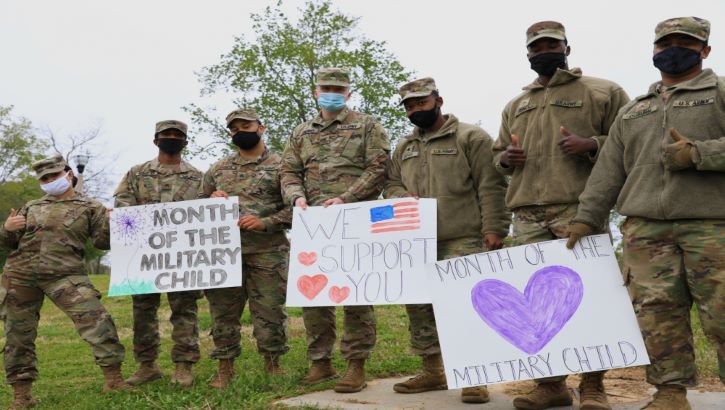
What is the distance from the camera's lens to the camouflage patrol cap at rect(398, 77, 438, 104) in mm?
5398

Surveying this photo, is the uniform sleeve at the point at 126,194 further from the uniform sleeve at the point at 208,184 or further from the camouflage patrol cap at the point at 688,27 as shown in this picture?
the camouflage patrol cap at the point at 688,27

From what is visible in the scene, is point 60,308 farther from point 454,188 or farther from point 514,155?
point 514,155

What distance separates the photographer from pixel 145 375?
683cm

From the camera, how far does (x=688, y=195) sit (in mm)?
4051

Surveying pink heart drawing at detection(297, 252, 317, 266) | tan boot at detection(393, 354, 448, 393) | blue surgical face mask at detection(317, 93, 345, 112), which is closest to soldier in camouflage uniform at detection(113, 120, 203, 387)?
blue surgical face mask at detection(317, 93, 345, 112)

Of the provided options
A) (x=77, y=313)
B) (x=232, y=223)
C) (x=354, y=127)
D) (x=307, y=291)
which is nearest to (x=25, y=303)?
(x=77, y=313)

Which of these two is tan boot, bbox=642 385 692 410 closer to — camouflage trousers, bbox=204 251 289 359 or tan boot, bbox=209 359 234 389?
camouflage trousers, bbox=204 251 289 359

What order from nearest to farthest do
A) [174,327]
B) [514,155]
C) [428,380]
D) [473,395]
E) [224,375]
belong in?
[514,155] → [473,395] → [428,380] → [224,375] → [174,327]

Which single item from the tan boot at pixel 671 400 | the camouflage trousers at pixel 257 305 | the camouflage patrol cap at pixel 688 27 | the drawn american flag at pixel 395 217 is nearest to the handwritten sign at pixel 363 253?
the drawn american flag at pixel 395 217

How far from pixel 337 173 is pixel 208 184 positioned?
1.43 meters

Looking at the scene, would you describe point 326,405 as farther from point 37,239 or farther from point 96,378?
point 96,378

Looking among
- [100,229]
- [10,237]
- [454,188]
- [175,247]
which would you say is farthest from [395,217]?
[10,237]

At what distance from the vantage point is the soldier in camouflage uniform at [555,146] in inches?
187

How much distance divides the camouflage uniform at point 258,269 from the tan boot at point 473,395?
6.62 ft
